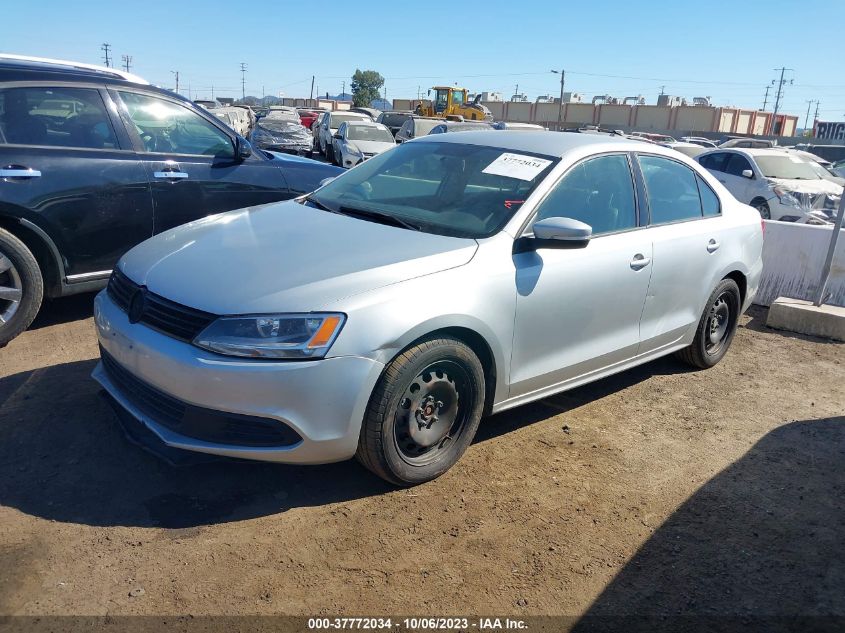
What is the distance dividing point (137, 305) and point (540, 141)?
2492 millimetres

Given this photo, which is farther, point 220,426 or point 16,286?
point 16,286

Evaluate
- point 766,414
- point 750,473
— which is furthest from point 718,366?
point 750,473

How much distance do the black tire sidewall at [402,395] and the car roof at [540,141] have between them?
1.43m

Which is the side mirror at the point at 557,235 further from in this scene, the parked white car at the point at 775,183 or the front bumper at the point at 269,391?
the parked white car at the point at 775,183

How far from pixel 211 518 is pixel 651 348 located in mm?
2924

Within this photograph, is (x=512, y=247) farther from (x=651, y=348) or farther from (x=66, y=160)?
(x=66, y=160)

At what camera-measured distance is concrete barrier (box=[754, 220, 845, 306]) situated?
6930mm

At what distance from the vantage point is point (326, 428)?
291cm

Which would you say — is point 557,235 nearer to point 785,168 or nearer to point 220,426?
point 220,426

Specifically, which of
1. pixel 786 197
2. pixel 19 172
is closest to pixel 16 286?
pixel 19 172

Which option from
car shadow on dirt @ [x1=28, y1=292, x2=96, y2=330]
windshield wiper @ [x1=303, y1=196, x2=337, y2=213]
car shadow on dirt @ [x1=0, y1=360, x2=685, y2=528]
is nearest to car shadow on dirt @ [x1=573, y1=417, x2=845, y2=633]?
car shadow on dirt @ [x1=0, y1=360, x2=685, y2=528]

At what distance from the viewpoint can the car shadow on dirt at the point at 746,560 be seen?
2.67m

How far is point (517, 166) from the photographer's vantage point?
3936mm

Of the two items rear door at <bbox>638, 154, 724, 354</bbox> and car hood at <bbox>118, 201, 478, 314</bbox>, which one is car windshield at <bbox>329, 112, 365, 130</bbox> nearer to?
rear door at <bbox>638, 154, 724, 354</bbox>
